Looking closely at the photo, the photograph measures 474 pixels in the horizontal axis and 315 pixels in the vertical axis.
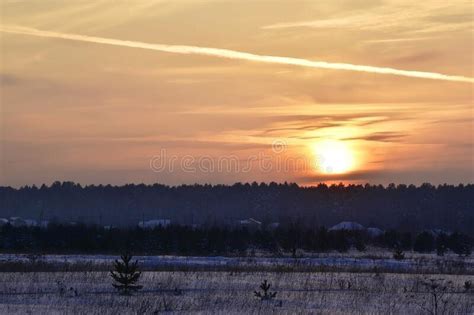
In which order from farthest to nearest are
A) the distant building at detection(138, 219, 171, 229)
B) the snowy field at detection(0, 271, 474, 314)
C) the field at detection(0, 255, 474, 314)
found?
the distant building at detection(138, 219, 171, 229) < the field at detection(0, 255, 474, 314) < the snowy field at detection(0, 271, 474, 314)

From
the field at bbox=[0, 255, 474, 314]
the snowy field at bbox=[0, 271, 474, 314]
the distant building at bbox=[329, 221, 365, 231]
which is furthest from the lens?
the distant building at bbox=[329, 221, 365, 231]

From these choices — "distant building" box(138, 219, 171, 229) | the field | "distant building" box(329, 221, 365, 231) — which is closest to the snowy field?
the field

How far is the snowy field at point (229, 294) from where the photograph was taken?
→ 102 ft

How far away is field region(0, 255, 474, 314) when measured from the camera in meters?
31.1

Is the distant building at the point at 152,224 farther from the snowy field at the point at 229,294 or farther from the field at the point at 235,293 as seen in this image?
the snowy field at the point at 229,294

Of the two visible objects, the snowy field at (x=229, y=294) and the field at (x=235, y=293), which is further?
the field at (x=235, y=293)

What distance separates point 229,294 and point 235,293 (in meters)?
0.58

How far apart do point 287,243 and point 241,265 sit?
92.3 feet

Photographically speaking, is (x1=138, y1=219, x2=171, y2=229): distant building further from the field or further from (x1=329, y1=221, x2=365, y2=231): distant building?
the field

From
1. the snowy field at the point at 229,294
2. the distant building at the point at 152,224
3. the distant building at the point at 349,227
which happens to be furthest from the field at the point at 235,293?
the distant building at the point at 349,227

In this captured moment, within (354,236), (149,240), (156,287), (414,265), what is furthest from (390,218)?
(156,287)

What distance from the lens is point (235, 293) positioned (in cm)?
3653

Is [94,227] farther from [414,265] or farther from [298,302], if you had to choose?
[298,302]

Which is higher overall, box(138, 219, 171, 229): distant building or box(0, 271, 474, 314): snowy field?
box(138, 219, 171, 229): distant building
